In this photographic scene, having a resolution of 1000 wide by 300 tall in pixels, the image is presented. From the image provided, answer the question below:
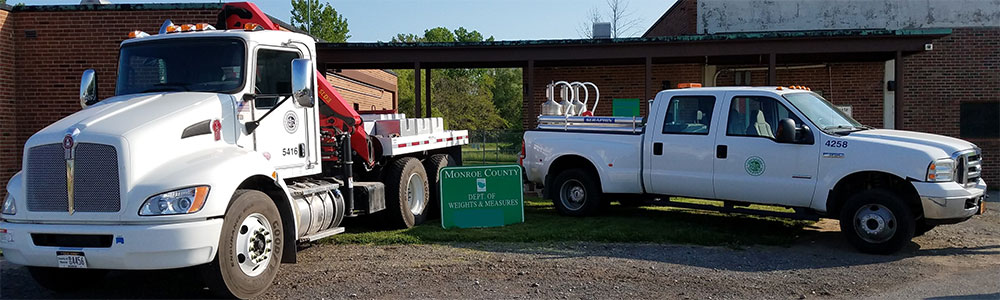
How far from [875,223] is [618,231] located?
300 centimetres

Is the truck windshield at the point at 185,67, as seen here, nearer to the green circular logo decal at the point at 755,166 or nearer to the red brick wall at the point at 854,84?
the green circular logo decal at the point at 755,166

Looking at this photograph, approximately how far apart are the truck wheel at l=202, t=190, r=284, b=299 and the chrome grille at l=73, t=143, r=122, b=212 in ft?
2.81

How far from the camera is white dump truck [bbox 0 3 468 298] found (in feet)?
19.0

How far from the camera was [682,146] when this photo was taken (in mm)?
9891

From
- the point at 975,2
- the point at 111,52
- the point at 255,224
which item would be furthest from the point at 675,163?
the point at 975,2

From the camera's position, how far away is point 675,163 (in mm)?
9984

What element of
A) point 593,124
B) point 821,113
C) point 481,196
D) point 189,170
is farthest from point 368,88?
point 189,170

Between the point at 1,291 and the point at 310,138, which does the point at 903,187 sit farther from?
the point at 1,291

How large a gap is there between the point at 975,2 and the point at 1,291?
19580 millimetres

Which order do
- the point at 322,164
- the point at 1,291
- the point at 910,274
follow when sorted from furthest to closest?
1. the point at 322,164
2. the point at 910,274
3. the point at 1,291

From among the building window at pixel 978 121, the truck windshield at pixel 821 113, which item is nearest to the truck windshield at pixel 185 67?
the truck windshield at pixel 821 113

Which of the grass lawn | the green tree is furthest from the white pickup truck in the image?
the green tree

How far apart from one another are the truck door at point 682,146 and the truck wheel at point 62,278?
6.80 meters

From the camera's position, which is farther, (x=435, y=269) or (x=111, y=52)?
(x=111, y=52)
